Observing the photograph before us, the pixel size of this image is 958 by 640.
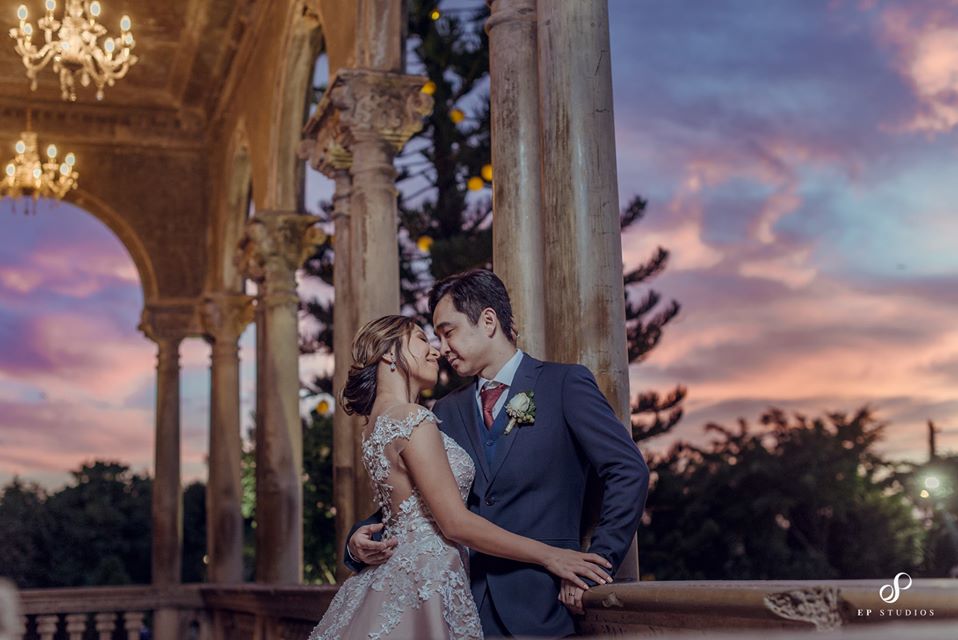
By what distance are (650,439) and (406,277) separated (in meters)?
4.41

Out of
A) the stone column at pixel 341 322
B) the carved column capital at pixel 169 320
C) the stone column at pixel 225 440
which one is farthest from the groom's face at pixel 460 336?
the carved column capital at pixel 169 320

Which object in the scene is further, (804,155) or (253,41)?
(804,155)

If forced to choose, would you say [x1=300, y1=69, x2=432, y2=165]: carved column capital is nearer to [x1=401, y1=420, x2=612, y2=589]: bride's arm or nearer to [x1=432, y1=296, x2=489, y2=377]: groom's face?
[x1=432, y1=296, x2=489, y2=377]: groom's face

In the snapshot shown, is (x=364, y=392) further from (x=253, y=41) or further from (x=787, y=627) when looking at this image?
(x=253, y=41)

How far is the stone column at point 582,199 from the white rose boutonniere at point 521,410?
1.32 m

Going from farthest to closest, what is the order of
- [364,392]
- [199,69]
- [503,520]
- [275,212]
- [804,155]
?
[804,155] → [199,69] → [275,212] → [364,392] → [503,520]

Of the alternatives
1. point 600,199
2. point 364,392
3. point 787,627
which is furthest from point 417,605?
point 600,199

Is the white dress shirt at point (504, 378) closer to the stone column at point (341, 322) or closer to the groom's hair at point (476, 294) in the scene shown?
the groom's hair at point (476, 294)

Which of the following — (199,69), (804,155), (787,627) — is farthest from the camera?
(804,155)

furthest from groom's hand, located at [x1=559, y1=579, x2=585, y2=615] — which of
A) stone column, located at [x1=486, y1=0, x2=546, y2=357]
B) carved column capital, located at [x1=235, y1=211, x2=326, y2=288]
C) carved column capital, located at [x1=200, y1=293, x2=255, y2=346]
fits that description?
carved column capital, located at [x1=200, y1=293, x2=255, y2=346]

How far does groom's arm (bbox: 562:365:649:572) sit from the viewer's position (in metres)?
3.38

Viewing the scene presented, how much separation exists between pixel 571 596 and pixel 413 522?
0.54 meters

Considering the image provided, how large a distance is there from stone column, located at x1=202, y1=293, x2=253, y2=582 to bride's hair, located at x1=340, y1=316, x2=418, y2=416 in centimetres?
1189

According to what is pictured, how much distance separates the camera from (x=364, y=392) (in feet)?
12.6
